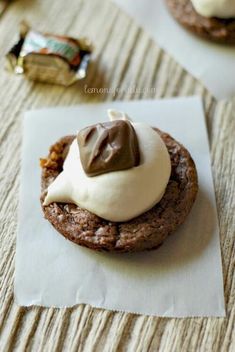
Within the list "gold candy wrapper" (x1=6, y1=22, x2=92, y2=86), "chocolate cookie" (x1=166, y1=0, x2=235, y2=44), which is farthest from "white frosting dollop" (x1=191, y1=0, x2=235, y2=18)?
"gold candy wrapper" (x1=6, y1=22, x2=92, y2=86)

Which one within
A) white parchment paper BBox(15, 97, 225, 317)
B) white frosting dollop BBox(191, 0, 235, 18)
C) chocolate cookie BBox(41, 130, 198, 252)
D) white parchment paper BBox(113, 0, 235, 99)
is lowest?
white parchment paper BBox(15, 97, 225, 317)

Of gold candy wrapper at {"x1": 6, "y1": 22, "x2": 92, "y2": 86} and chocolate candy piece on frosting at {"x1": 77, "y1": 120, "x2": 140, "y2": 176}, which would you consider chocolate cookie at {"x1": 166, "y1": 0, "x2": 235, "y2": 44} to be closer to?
gold candy wrapper at {"x1": 6, "y1": 22, "x2": 92, "y2": 86}

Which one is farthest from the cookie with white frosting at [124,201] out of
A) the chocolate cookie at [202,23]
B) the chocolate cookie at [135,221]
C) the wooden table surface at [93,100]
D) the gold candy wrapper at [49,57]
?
the chocolate cookie at [202,23]

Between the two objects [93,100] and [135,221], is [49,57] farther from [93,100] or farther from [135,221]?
[135,221]

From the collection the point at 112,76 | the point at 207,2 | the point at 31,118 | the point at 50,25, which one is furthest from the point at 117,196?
the point at 50,25

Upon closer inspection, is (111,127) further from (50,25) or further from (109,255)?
(50,25)

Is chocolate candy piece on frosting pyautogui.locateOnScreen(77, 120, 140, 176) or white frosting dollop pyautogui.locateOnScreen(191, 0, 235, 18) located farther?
white frosting dollop pyautogui.locateOnScreen(191, 0, 235, 18)

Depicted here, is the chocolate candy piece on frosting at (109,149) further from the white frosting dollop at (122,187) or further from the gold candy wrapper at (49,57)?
the gold candy wrapper at (49,57)
